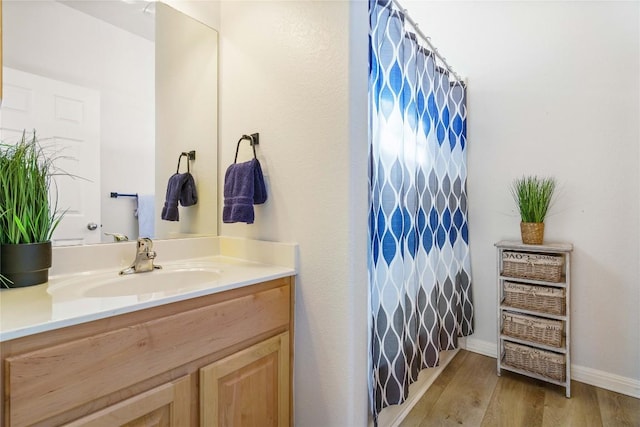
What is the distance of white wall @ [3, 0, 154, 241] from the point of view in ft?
3.54

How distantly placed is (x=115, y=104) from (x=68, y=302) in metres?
0.84

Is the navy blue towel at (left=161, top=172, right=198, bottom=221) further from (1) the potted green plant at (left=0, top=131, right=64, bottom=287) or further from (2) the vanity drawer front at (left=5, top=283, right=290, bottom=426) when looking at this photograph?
(2) the vanity drawer front at (left=5, top=283, right=290, bottom=426)

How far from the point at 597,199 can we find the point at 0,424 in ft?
8.45

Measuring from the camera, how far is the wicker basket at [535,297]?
1.73m

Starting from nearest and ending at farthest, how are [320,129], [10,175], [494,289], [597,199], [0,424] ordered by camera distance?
[0,424], [10,175], [320,129], [597,199], [494,289]

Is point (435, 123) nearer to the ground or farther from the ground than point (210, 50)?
nearer to the ground

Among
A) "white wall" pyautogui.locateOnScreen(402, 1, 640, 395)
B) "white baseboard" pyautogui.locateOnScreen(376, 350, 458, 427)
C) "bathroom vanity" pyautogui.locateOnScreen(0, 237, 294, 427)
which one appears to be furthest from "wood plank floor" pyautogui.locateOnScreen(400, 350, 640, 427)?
"bathroom vanity" pyautogui.locateOnScreen(0, 237, 294, 427)

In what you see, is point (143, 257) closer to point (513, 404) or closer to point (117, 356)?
point (117, 356)

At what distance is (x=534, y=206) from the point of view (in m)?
1.84

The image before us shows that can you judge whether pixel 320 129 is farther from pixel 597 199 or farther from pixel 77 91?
pixel 597 199

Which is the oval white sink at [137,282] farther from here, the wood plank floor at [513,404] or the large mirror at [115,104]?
the wood plank floor at [513,404]

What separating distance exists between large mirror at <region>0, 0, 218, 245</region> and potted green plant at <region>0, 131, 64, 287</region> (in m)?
0.15

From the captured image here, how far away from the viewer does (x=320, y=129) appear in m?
1.15

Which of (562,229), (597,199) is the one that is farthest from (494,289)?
(597,199)
